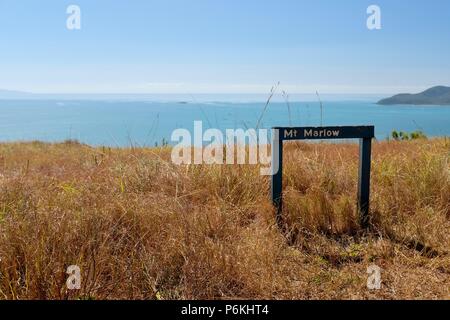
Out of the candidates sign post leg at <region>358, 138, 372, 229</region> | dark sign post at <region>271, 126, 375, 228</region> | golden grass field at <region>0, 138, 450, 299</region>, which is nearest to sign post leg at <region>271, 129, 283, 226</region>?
dark sign post at <region>271, 126, 375, 228</region>

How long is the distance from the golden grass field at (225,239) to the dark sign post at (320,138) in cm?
12

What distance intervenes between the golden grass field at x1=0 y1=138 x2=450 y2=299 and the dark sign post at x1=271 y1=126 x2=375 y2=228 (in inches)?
4.6

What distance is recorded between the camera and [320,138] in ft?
12.7

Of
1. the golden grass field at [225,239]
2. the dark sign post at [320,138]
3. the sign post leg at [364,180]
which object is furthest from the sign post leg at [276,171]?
the sign post leg at [364,180]

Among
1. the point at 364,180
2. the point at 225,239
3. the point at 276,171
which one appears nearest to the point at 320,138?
the point at 276,171

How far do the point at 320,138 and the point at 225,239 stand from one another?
1320 millimetres

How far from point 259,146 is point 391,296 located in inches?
114

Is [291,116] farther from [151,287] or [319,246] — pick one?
[151,287]

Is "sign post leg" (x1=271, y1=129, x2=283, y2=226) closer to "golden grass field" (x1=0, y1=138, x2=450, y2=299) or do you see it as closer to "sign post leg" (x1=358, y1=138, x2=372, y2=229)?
"golden grass field" (x1=0, y1=138, x2=450, y2=299)

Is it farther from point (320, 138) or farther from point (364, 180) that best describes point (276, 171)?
point (364, 180)

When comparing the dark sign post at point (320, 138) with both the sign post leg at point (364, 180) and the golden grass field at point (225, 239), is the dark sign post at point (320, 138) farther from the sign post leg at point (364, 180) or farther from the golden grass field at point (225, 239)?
the golden grass field at point (225, 239)

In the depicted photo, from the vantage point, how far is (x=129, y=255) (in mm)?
3008
